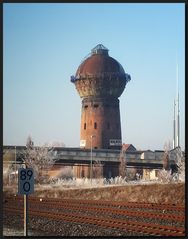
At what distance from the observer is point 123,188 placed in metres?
30.6

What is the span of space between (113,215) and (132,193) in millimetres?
11477

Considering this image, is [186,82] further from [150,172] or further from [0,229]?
[150,172]

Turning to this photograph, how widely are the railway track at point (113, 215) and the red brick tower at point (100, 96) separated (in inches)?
1247

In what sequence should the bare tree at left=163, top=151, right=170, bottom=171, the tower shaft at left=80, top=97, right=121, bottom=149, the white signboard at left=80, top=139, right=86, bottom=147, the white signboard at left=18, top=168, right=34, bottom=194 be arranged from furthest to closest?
the white signboard at left=80, top=139, right=86, bottom=147
the tower shaft at left=80, top=97, right=121, bottom=149
the bare tree at left=163, top=151, right=170, bottom=171
the white signboard at left=18, top=168, right=34, bottom=194

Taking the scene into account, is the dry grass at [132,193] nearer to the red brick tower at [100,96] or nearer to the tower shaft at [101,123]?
the tower shaft at [101,123]

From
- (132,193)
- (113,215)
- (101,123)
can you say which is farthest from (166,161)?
(113,215)

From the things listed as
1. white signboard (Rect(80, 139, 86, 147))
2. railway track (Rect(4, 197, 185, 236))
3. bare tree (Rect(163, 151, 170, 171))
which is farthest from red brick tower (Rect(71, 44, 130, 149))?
railway track (Rect(4, 197, 185, 236))

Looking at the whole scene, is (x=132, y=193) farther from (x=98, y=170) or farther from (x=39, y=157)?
(x=98, y=170)

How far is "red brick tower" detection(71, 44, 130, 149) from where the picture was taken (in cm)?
5531

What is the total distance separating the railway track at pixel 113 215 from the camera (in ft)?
44.1

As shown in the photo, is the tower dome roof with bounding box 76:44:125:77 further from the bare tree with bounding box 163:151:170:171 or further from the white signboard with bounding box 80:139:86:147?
A: the bare tree with bounding box 163:151:170:171

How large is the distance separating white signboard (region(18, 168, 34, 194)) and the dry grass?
1652 centimetres

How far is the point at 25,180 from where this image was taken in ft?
32.2

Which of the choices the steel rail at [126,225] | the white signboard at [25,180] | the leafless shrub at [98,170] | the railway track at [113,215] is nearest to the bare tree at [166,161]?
the leafless shrub at [98,170]
